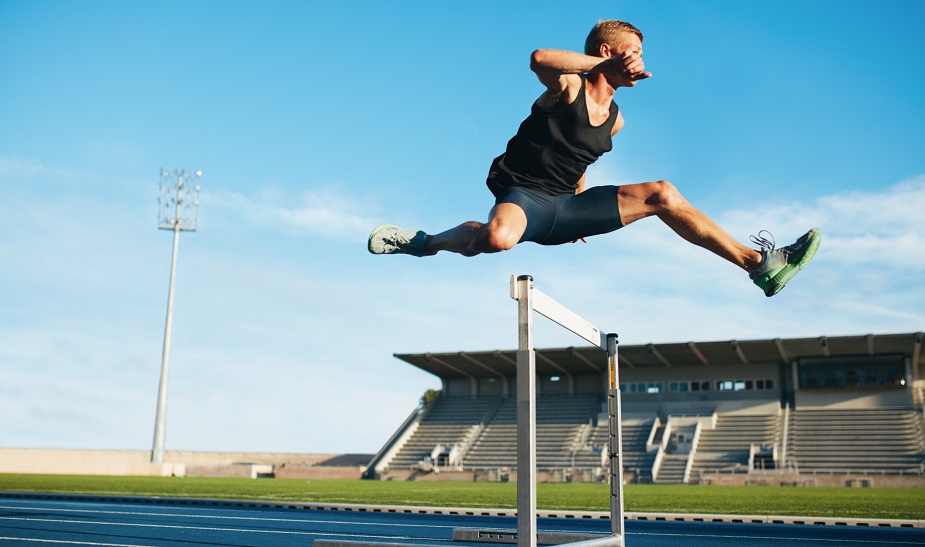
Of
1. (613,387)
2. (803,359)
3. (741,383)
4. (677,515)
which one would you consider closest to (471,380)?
(741,383)

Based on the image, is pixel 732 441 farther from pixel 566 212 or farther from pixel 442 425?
pixel 566 212

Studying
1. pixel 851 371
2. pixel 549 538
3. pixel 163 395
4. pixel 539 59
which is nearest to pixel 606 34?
pixel 539 59

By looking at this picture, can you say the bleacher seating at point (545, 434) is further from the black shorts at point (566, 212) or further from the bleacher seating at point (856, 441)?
the black shorts at point (566, 212)

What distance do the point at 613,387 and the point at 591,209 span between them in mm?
1852

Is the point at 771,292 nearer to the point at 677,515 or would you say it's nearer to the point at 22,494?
the point at 677,515

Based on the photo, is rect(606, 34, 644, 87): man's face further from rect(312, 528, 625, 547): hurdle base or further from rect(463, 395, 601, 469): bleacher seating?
rect(463, 395, 601, 469): bleacher seating

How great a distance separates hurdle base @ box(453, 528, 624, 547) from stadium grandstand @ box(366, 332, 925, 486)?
26422 mm

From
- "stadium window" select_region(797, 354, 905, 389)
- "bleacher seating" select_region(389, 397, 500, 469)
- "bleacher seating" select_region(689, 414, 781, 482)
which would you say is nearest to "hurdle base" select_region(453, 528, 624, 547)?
"bleacher seating" select_region(689, 414, 781, 482)

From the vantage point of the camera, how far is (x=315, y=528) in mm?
9508

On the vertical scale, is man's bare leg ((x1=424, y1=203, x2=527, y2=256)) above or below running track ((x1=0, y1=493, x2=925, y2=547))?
Answer: above

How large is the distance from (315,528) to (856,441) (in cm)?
3136

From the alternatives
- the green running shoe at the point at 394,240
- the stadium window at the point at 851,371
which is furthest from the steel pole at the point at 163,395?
the green running shoe at the point at 394,240

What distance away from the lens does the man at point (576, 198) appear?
4.05m

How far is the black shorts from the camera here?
418 centimetres
